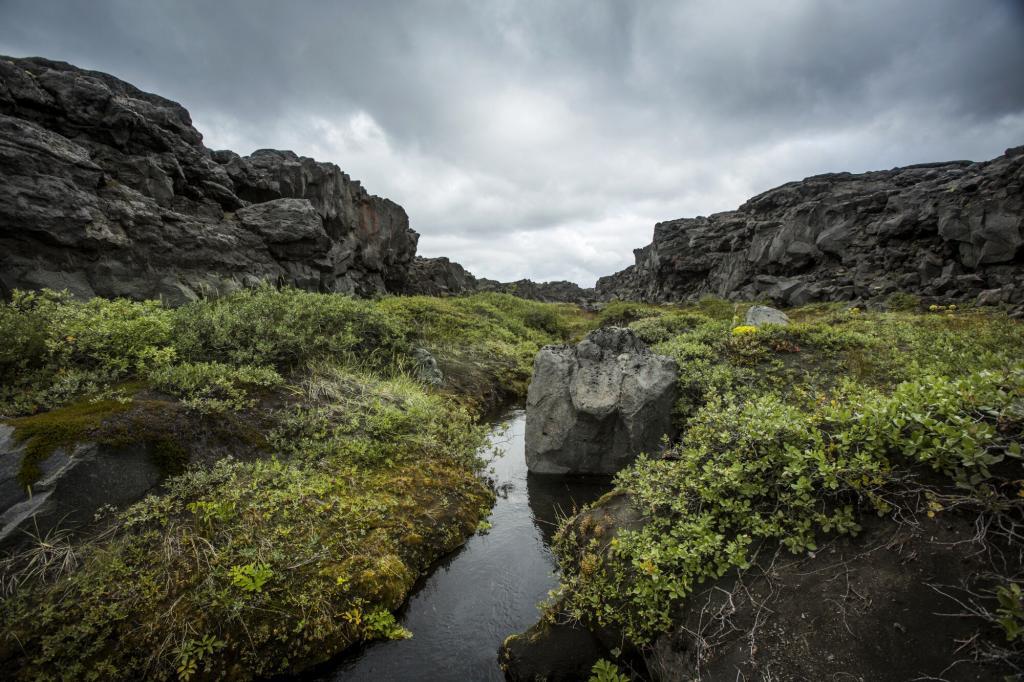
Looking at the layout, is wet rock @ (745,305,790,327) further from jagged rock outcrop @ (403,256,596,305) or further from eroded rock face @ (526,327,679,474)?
jagged rock outcrop @ (403,256,596,305)

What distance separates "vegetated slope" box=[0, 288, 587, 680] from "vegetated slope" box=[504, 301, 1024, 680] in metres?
2.32

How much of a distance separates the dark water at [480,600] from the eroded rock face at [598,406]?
2.41 ft

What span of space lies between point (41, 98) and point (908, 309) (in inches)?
1576

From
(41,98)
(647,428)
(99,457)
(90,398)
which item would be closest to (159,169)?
(41,98)

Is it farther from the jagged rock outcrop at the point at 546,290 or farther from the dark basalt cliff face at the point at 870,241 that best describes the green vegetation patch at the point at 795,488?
the jagged rock outcrop at the point at 546,290

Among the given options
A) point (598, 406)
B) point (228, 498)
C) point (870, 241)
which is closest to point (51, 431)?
point (228, 498)

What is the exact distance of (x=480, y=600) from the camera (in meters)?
5.55

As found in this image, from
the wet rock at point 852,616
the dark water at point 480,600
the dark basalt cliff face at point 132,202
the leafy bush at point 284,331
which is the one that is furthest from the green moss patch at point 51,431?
the dark basalt cliff face at point 132,202

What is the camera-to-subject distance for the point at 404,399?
9.70 meters

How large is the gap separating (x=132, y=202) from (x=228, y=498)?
14.7 meters

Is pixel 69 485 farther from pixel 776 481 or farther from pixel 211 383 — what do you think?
pixel 776 481

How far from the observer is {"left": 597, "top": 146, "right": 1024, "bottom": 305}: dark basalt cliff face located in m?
22.4

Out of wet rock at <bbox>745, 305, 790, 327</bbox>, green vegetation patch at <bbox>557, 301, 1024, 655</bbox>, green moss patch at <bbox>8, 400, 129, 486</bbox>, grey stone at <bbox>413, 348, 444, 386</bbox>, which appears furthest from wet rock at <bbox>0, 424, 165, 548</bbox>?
wet rock at <bbox>745, 305, 790, 327</bbox>

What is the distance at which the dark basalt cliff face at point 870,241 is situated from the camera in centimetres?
2241
